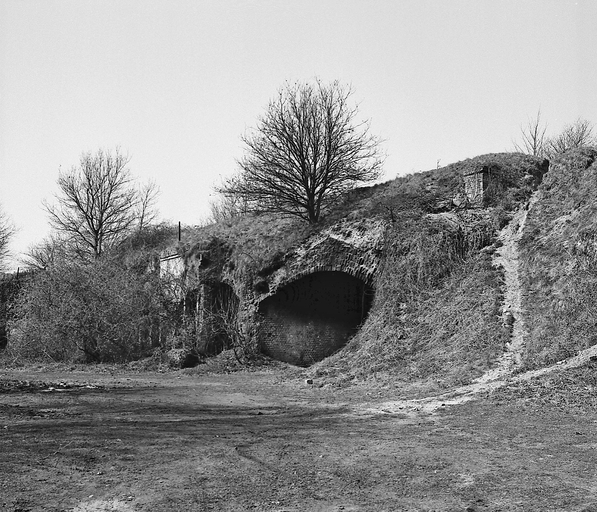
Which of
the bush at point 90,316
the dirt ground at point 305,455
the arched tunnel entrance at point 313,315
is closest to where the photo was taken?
the dirt ground at point 305,455

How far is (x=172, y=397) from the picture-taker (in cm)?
1248

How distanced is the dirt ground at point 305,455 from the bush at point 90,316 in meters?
12.4

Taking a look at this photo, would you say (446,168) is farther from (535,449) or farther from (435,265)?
(535,449)

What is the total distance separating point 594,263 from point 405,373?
4.75 meters

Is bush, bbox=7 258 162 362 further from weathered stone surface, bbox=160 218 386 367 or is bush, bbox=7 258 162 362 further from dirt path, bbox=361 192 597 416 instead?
dirt path, bbox=361 192 597 416

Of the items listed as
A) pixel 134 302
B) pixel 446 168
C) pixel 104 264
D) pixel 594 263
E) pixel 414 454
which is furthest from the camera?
pixel 104 264

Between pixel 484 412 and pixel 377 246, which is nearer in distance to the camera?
pixel 484 412

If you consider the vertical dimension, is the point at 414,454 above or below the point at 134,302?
below

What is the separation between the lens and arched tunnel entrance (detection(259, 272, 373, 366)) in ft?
A: 64.0

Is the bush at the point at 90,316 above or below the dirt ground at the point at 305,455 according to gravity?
above

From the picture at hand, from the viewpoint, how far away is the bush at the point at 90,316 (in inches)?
914

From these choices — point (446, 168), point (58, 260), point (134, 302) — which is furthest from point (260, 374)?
point (58, 260)

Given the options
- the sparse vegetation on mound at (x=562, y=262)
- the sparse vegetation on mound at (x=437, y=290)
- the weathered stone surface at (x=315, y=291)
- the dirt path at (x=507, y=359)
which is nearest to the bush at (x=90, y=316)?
the weathered stone surface at (x=315, y=291)

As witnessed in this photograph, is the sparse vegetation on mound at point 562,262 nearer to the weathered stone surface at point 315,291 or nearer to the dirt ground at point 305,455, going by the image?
the dirt ground at point 305,455
